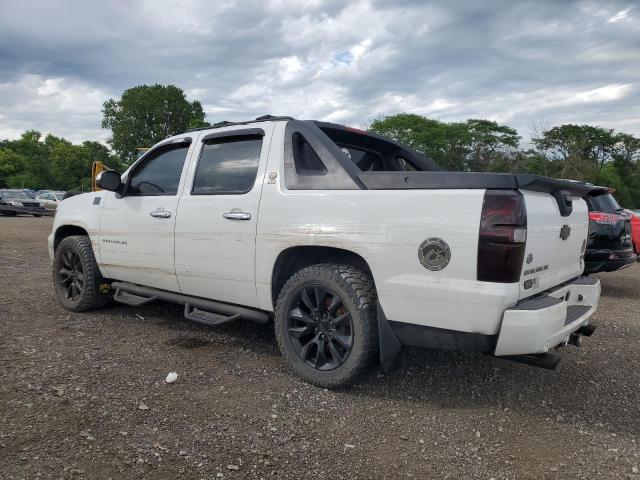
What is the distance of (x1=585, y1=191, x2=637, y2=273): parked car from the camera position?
22.1 ft

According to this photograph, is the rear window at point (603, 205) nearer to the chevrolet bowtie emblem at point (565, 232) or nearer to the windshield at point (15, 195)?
the chevrolet bowtie emblem at point (565, 232)

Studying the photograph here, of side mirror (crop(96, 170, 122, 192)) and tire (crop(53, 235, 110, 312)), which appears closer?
side mirror (crop(96, 170, 122, 192))

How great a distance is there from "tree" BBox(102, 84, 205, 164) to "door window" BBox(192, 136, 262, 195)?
188 ft

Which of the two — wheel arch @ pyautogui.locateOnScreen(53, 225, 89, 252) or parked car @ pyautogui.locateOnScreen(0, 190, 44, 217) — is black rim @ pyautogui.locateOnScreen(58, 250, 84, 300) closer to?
wheel arch @ pyautogui.locateOnScreen(53, 225, 89, 252)

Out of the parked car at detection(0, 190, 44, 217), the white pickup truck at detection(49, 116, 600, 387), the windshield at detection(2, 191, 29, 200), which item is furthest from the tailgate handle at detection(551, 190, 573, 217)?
the windshield at detection(2, 191, 29, 200)

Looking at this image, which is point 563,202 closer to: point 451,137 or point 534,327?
point 534,327

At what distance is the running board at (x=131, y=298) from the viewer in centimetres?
448

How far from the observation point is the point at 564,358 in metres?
4.20

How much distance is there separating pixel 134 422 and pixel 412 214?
197cm

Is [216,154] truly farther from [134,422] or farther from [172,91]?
[172,91]

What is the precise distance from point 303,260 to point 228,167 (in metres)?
1.01

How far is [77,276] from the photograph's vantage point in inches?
203

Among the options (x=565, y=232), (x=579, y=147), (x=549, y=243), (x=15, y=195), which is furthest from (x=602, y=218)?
(x=579, y=147)

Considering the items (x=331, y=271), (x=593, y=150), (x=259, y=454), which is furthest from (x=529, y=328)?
(x=593, y=150)
